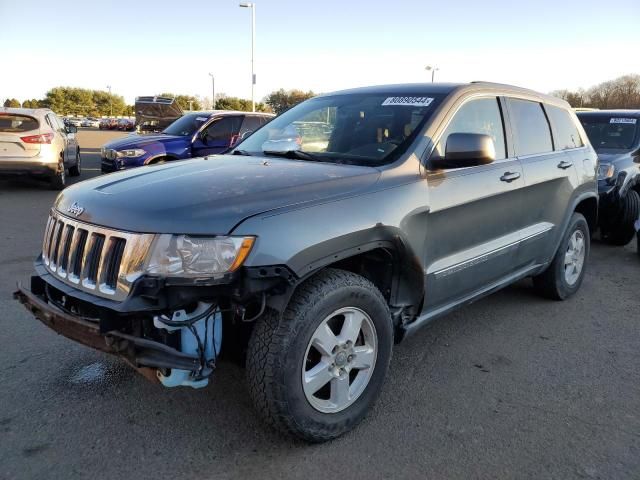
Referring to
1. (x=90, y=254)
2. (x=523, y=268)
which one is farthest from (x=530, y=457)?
(x=90, y=254)

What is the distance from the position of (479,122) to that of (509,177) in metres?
0.44

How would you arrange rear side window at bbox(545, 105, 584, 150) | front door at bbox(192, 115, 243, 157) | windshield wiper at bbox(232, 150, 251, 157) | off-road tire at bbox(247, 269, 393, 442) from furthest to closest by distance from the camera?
front door at bbox(192, 115, 243, 157) → rear side window at bbox(545, 105, 584, 150) → windshield wiper at bbox(232, 150, 251, 157) → off-road tire at bbox(247, 269, 393, 442)

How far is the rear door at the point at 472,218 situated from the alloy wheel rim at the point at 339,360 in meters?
0.57

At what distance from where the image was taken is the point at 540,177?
417cm

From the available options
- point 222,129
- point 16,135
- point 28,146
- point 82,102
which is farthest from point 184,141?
point 82,102

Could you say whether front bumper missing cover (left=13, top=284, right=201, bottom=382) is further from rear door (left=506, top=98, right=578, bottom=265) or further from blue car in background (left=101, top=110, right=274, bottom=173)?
blue car in background (left=101, top=110, right=274, bottom=173)

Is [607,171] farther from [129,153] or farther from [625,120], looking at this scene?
[129,153]

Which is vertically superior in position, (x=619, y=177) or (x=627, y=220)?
(x=619, y=177)

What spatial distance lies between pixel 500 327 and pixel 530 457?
5.91ft

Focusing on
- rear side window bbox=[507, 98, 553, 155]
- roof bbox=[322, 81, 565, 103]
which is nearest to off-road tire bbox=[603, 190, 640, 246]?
rear side window bbox=[507, 98, 553, 155]

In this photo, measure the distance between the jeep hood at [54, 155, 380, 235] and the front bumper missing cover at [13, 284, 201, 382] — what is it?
46 centimetres

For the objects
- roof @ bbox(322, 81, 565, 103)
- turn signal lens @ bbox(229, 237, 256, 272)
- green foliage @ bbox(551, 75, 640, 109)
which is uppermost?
green foliage @ bbox(551, 75, 640, 109)

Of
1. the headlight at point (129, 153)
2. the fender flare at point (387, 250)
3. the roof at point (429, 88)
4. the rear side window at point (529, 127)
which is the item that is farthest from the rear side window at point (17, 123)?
the fender flare at point (387, 250)

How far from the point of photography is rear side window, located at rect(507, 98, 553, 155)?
4102mm
